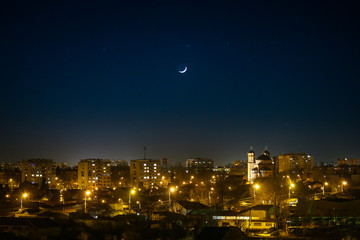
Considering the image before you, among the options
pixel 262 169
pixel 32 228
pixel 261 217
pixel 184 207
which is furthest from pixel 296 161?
pixel 32 228

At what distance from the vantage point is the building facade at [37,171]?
57.4 metres

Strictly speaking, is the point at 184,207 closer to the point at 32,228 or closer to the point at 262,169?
the point at 32,228

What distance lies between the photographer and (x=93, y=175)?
54344 millimetres

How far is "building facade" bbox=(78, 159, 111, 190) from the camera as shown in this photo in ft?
177

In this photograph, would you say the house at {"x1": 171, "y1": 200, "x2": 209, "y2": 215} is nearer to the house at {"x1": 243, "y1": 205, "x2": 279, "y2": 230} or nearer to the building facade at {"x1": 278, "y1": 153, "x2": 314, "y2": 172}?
the house at {"x1": 243, "y1": 205, "x2": 279, "y2": 230}

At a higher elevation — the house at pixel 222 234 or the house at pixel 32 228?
the house at pixel 32 228

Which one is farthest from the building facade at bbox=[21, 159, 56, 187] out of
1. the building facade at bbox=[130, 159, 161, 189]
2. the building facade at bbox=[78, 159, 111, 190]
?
the building facade at bbox=[130, 159, 161, 189]

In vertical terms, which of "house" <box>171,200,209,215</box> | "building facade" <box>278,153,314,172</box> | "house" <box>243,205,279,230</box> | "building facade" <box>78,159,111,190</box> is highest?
"building facade" <box>278,153,314,172</box>

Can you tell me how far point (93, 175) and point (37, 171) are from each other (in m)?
9.96

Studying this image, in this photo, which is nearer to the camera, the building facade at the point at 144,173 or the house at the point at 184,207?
the house at the point at 184,207

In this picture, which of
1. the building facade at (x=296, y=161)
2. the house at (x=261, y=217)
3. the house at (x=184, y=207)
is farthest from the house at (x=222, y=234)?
the building facade at (x=296, y=161)

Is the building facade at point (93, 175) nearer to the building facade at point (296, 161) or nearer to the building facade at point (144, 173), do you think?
the building facade at point (144, 173)

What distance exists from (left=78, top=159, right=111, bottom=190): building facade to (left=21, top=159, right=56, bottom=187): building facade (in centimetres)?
575

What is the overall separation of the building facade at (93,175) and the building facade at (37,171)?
575 centimetres
